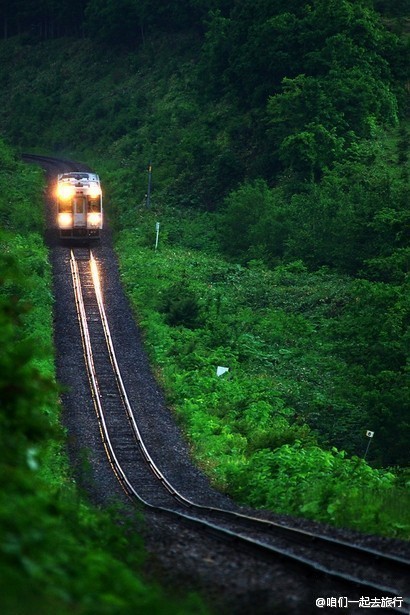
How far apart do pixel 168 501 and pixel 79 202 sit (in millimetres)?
26672

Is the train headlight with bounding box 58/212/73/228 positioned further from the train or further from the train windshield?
the train windshield

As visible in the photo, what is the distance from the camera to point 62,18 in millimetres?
108250

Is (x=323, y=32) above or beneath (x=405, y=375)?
above

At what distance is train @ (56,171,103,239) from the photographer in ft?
156

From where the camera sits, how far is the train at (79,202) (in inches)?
1868

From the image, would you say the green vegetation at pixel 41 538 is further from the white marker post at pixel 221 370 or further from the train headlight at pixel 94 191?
the train headlight at pixel 94 191

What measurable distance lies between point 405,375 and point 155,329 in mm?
11781

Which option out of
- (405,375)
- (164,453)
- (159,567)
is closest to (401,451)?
(405,375)

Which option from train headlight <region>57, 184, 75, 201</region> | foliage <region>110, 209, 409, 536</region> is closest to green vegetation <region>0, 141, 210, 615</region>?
foliage <region>110, 209, 409, 536</region>

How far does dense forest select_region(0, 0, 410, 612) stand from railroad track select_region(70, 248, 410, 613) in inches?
61.7

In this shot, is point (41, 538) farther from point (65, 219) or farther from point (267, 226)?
point (267, 226)

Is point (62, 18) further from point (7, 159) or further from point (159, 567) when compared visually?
point (159, 567)

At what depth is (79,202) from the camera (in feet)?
157

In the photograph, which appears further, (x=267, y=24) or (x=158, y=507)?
(x=267, y=24)
